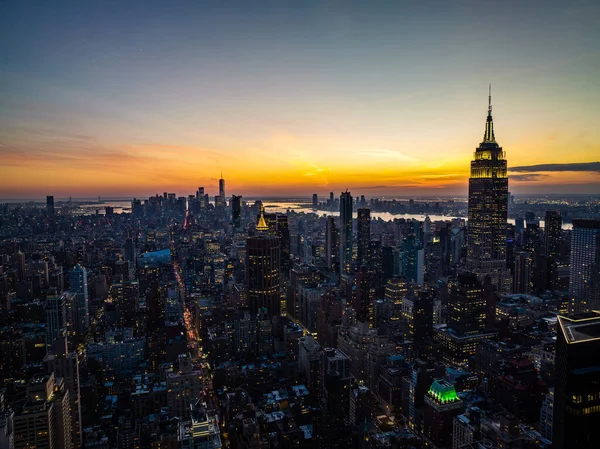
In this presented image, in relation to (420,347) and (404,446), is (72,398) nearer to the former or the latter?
(404,446)

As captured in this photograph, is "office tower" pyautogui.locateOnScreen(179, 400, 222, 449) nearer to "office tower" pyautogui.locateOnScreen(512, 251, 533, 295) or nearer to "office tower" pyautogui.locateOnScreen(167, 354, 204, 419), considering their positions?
"office tower" pyautogui.locateOnScreen(167, 354, 204, 419)

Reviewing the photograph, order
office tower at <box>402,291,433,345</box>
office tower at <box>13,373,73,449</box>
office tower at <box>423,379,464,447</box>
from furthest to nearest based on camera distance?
office tower at <box>402,291,433,345</box> → office tower at <box>423,379,464,447</box> → office tower at <box>13,373,73,449</box>

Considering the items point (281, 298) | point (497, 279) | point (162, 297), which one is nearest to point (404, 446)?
point (281, 298)

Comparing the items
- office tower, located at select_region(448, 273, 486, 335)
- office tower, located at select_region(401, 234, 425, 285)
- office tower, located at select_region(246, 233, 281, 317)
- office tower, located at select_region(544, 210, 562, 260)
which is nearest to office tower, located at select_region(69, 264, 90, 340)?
office tower, located at select_region(246, 233, 281, 317)

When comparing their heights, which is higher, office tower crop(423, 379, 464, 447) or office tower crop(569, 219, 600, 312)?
office tower crop(569, 219, 600, 312)

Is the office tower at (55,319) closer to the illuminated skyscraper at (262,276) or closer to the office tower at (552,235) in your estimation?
the illuminated skyscraper at (262,276)

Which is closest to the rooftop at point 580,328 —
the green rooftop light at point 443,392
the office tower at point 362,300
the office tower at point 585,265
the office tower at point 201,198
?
the green rooftop light at point 443,392

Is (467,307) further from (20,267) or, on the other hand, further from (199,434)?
(20,267)
